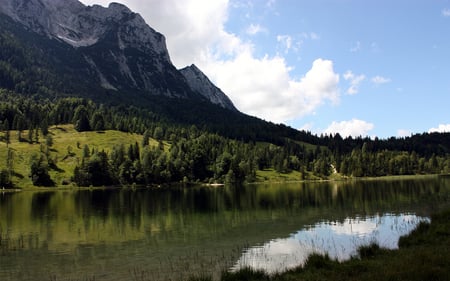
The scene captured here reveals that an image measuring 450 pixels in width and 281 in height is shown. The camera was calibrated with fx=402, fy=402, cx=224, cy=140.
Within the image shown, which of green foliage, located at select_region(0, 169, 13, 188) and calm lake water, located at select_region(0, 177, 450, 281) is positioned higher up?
green foliage, located at select_region(0, 169, 13, 188)

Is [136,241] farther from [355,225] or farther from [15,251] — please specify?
[355,225]

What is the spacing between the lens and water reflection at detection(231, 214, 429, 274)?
33969 mm

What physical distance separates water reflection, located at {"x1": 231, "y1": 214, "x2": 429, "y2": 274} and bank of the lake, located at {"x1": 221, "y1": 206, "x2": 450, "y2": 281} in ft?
7.38

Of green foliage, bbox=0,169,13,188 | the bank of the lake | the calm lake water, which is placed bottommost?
the calm lake water

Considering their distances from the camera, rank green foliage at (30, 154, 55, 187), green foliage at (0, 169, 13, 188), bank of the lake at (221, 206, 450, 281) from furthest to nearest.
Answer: green foliage at (30, 154, 55, 187) → green foliage at (0, 169, 13, 188) → bank of the lake at (221, 206, 450, 281)

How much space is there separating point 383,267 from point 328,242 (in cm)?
2113

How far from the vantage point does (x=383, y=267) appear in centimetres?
2173

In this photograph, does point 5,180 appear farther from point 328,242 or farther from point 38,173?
point 328,242

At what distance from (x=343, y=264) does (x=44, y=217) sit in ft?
216

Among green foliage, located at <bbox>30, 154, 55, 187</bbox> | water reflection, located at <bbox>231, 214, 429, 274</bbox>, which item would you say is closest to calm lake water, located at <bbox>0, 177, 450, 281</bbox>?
water reflection, located at <bbox>231, 214, 429, 274</bbox>

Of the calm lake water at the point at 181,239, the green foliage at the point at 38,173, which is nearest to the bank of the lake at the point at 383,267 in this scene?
the calm lake water at the point at 181,239

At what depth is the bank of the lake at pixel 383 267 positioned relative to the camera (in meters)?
18.8

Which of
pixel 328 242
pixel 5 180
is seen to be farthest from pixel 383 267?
pixel 5 180

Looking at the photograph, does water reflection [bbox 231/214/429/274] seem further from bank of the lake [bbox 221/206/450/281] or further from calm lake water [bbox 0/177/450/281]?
bank of the lake [bbox 221/206/450/281]
